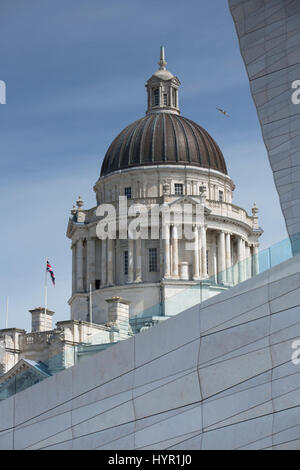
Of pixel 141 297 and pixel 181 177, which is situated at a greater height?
pixel 181 177

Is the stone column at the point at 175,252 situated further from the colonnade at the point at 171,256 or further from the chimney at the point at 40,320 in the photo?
the chimney at the point at 40,320

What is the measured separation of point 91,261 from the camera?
324ft

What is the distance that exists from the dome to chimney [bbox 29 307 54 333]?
20.9 metres

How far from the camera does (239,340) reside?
32.8m

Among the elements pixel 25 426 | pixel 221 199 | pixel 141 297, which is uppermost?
pixel 221 199

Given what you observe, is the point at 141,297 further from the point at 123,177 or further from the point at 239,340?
the point at 239,340

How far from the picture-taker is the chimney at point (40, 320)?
268 feet

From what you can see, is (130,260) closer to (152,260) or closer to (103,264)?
(152,260)

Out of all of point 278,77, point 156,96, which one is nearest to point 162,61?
point 156,96

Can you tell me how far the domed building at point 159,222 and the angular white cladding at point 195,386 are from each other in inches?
2086

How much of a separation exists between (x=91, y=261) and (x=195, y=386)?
214 ft

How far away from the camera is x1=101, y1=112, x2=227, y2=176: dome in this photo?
97562 mm
